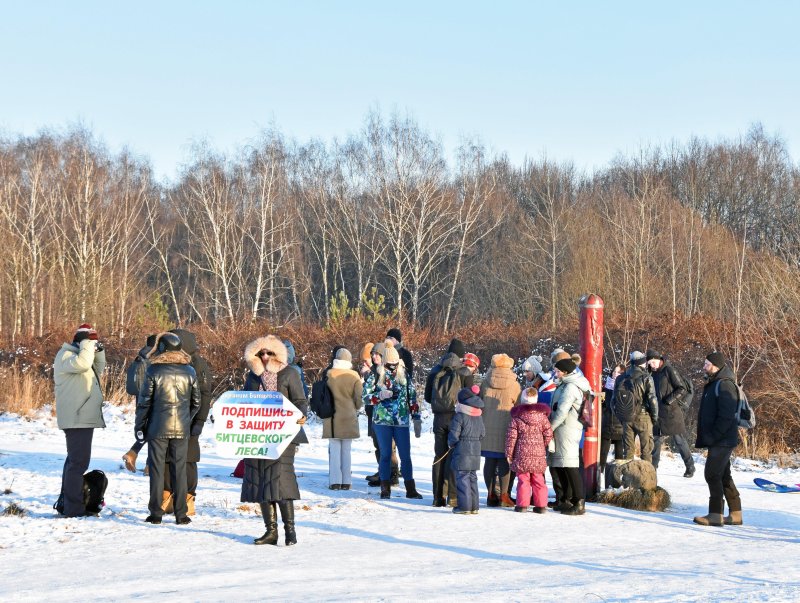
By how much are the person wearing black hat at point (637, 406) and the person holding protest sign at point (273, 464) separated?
6.05 metres

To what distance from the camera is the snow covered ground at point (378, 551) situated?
Result: 669cm

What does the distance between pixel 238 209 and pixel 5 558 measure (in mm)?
50699

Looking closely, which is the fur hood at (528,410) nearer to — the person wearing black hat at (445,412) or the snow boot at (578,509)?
the person wearing black hat at (445,412)

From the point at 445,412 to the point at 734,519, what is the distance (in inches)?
128

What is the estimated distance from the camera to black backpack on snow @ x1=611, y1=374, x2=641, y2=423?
43.5ft

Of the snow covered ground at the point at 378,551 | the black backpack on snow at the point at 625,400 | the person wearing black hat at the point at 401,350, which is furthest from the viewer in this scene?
the black backpack on snow at the point at 625,400

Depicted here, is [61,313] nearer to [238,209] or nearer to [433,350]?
[433,350]

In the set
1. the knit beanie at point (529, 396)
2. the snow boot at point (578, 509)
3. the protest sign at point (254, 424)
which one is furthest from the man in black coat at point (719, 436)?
the protest sign at point (254, 424)

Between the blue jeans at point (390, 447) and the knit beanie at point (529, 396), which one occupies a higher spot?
the knit beanie at point (529, 396)

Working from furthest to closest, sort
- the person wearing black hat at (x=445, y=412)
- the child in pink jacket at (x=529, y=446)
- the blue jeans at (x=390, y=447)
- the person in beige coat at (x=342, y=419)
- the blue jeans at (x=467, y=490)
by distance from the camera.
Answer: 1. the person in beige coat at (x=342, y=419)
2. the blue jeans at (x=390, y=447)
3. the person wearing black hat at (x=445, y=412)
4. the child in pink jacket at (x=529, y=446)
5. the blue jeans at (x=467, y=490)

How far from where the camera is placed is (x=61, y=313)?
120 ft

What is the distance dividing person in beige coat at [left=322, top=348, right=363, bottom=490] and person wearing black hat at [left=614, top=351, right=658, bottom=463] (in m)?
3.88

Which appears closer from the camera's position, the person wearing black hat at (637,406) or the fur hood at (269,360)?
the fur hood at (269,360)

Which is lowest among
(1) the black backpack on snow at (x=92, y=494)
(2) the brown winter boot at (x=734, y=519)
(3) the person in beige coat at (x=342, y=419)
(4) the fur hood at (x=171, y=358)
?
(2) the brown winter boot at (x=734, y=519)
